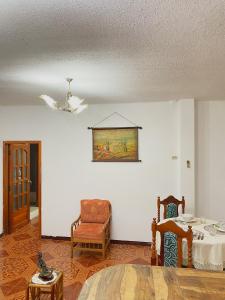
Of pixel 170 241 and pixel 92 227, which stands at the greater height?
pixel 170 241

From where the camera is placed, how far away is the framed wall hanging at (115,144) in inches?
182

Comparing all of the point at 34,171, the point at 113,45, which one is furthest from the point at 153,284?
the point at 34,171

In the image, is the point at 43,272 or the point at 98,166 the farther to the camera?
the point at 98,166

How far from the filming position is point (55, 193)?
4.91 meters

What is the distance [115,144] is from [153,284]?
10.6 ft

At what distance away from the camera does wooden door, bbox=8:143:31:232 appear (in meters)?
5.29

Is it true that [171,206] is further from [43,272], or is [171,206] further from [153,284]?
[153,284]

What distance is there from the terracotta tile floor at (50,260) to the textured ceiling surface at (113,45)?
2.60 meters

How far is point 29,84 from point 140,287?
2718 mm

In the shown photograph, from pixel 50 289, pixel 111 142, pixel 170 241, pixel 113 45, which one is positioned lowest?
pixel 50 289

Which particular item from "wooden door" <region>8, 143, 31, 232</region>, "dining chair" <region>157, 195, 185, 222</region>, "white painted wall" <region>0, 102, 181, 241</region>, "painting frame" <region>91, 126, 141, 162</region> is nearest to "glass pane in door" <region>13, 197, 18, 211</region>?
"wooden door" <region>8, 143, 31, 232</region>

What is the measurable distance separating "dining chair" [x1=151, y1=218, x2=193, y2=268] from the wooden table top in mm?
524

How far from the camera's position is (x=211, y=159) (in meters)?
4.41

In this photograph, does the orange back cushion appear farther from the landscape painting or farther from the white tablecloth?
the white tablecloth
